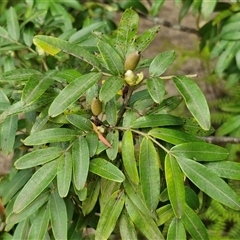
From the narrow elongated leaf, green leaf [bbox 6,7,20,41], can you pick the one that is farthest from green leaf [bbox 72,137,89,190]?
green leaf [bbox 6,7,20,41]

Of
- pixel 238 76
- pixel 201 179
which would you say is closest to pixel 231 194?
pixel 201 179

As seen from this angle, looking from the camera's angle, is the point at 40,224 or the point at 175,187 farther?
the point at 40,224

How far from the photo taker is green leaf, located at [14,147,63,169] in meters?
0.79

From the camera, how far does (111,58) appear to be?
79 cm

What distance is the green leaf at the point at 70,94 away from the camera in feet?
2.45

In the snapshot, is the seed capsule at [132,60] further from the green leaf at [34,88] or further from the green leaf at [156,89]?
the green leaf at [34,88]

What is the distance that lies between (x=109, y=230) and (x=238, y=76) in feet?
2.92

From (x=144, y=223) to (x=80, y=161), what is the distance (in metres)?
0.18

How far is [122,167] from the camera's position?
0.84 m

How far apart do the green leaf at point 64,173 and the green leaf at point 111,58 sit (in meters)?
0.19

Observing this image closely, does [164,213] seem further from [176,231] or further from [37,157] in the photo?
[37,157]

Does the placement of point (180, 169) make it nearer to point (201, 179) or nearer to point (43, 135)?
point (201, 179)

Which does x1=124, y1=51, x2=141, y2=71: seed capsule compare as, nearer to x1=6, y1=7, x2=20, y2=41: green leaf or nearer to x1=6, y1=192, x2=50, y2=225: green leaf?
x1=6, y1=192, x2=50, y2=225: green leaf

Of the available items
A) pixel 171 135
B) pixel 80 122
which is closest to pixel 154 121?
pixel 171 135
